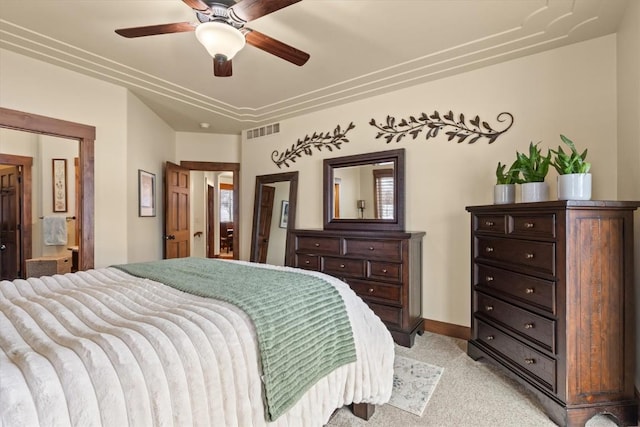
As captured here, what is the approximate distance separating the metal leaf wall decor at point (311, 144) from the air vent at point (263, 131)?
32 cm

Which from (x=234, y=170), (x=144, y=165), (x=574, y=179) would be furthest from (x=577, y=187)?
(x=234, y=170)

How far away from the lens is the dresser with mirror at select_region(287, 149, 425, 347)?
2.78m

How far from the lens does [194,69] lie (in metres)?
2.95

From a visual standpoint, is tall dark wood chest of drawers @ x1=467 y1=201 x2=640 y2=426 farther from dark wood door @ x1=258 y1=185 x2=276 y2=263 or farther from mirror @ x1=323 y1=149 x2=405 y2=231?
dark wood door @ x1=258 y1=185 x2=276 y2=263

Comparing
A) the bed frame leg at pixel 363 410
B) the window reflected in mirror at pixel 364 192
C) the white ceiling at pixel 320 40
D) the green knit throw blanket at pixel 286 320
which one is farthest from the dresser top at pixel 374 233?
the white ceiling at pixel 320 40

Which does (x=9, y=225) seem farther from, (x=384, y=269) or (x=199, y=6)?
(x=384, y=269)

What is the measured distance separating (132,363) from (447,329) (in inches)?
113

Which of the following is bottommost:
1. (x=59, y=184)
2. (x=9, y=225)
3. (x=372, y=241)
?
(x=372, y=241)

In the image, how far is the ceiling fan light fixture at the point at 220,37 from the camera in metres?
1.74

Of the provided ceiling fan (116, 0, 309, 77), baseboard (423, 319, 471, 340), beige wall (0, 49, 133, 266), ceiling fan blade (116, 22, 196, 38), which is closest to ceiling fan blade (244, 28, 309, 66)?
ceiling fan (116, 0, 309, 77)

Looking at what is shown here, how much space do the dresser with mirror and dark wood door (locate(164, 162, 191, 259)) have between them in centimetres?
190

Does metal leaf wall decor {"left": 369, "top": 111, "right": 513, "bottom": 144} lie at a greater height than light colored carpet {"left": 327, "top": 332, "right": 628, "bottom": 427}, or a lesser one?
greater

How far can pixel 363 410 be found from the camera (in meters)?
1.72

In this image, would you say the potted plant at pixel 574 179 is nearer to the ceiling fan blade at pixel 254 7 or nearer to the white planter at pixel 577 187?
the white planter at pixel 577 187
